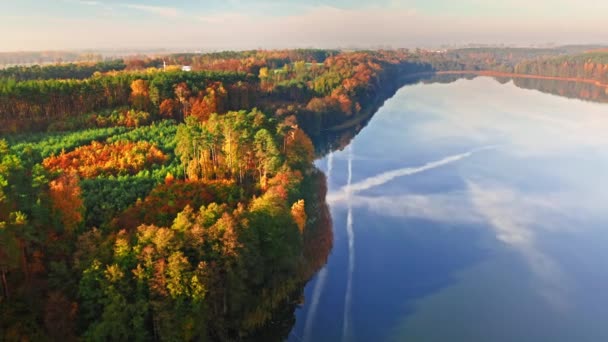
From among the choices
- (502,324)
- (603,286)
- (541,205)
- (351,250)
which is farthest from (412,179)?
(502,324)

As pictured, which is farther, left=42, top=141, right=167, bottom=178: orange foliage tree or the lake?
left=42, top=141, right=167, bottom=178: orange foliage tree

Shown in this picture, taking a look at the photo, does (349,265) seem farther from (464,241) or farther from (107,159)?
(107,159)

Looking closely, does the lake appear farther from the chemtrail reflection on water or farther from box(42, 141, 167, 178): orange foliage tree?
box(42, 141, 167, 178): orange foliage tree

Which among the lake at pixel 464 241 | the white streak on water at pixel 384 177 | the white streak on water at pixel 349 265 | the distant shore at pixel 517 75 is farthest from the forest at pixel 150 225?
the distant shore at pixel 517 75

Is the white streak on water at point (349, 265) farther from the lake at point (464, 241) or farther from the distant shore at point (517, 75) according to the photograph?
the distant shore at point (517, 75)

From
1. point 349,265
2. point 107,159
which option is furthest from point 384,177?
point 107,159

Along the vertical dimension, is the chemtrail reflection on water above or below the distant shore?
below

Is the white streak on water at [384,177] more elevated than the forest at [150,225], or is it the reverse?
the forest at [150,225]

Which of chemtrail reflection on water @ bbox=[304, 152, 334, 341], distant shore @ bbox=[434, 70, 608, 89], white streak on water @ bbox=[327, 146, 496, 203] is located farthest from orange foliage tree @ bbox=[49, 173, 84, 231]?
distant shore @ bbox=[434, 70, 608, 89]

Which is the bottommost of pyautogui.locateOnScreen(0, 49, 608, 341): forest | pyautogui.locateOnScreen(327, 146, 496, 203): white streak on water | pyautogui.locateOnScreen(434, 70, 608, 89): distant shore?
pyautogui.locateOnScreen(327, 146, 496, 203): white streak on water
